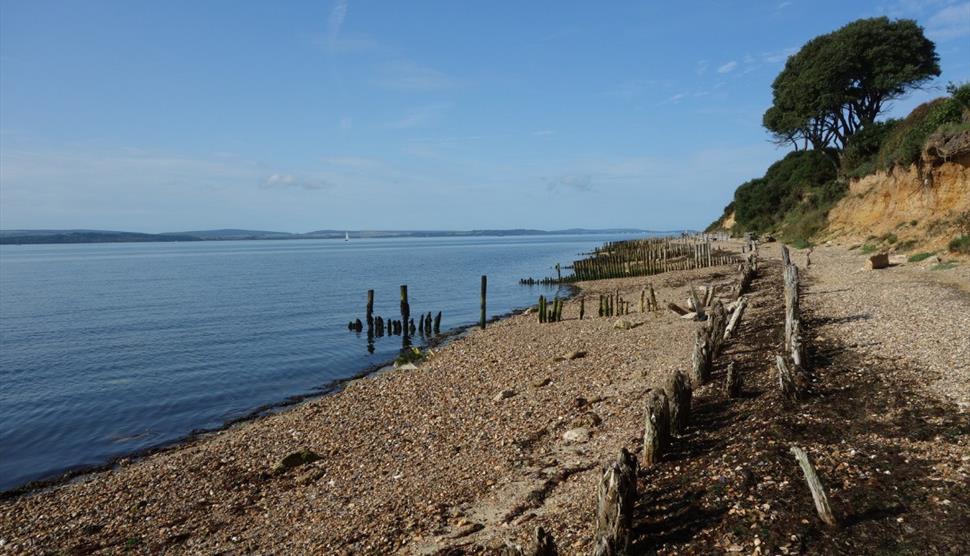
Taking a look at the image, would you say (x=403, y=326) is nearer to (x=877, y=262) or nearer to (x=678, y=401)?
(x=877, y=262)

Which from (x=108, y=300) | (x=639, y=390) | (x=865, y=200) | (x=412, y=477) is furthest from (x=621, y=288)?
(x=108, y=300)

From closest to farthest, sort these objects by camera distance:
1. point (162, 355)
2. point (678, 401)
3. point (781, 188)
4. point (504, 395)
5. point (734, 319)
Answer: point (678, 401)
point (504, 395)
point (734, 319)
point (162, 355)
point (781, 188)

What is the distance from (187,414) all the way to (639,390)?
13.2 metres

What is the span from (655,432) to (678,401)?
1038mm

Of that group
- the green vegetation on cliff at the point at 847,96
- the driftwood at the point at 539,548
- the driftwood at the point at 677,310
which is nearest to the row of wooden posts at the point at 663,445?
the driftwood at the point at 539,548

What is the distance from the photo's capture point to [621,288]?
39344 millimetres

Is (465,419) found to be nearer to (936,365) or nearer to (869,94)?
(936,365)

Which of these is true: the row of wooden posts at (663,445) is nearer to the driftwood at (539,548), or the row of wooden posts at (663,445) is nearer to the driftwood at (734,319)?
the driftwood at (539,548)

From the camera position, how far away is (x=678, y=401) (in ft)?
30.3

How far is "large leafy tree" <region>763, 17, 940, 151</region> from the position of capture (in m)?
46.6

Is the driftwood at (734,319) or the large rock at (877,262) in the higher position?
the large rock at (877,262)

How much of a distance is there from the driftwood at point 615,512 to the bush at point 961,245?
22.8 metres

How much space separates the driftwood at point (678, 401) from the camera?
9.14m

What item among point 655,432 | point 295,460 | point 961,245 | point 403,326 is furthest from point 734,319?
point 403,326
